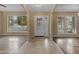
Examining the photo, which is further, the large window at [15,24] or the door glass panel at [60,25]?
the door glass panel at [60,25]

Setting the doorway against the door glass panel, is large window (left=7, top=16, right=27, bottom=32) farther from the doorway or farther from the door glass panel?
the door glass panel

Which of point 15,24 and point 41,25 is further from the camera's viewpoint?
point 41,25

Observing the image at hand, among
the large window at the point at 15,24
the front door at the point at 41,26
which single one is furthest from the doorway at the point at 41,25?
the large window at the point at 15,24

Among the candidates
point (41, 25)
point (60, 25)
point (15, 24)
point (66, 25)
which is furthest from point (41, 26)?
point (15, 24)

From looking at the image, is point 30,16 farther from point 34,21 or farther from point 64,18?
point 64,18

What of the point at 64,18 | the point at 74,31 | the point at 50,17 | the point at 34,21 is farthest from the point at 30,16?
the point at 74,31

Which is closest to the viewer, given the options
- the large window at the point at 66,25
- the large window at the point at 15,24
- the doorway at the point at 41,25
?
the large window at the point at 15,24

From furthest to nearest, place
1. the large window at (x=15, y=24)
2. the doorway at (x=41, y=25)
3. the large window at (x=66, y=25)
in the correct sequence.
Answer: the large window at (x=66, y=25), the doorway at (x=41, y=25), the large window at (x=15, y=24)

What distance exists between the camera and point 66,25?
43.9 feet

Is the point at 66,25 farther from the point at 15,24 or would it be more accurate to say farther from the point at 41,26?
the point at 15,24

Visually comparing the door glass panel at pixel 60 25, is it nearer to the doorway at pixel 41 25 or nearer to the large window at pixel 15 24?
the doorway at pixel 41 25

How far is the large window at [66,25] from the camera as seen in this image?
13.1 m

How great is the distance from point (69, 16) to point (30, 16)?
3.28 m

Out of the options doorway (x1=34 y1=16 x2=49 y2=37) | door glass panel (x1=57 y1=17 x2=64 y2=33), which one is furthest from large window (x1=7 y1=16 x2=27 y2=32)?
door glass panel (x1=57 y1=17 x2=64 y2=33)
